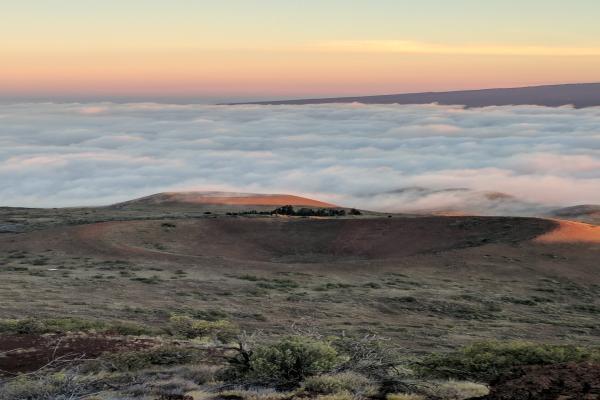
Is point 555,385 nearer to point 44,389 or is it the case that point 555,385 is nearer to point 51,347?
point 44,389

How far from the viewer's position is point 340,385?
8500mm

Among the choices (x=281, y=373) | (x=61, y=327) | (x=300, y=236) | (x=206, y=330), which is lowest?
(x=300, y=236)

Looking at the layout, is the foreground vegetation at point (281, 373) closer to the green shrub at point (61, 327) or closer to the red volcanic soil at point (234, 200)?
the green shrub at point (61, 327)

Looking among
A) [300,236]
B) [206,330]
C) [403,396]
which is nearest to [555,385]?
[403,396]

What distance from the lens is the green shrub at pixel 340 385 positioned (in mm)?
8375

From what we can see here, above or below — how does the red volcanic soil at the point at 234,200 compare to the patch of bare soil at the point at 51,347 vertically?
below

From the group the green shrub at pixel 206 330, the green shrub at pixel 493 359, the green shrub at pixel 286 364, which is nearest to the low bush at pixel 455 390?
the green shrub at pixel 493 359

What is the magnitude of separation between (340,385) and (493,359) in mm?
3133

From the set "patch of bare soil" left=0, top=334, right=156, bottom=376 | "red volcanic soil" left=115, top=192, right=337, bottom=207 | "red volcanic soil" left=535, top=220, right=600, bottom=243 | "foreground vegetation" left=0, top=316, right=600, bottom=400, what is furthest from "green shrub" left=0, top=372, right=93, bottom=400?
"red volcanic soil" left=115, top=192, right=337, bottom=207

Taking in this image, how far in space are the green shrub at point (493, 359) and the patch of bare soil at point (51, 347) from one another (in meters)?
5.27

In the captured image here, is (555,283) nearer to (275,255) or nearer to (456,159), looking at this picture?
(275,255)

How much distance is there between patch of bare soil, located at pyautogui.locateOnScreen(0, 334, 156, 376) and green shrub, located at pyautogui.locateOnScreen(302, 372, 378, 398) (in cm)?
427

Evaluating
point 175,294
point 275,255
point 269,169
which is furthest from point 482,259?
point 269,169

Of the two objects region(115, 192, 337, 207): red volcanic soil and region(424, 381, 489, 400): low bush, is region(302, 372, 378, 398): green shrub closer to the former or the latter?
region(424, 381, 489, 400): low bush
